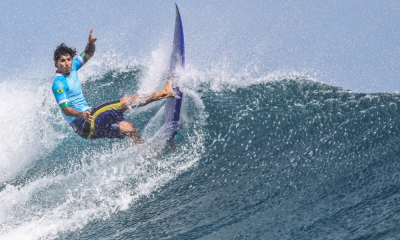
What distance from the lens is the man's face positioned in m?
3.59

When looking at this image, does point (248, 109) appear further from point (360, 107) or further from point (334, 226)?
point (334, 226)

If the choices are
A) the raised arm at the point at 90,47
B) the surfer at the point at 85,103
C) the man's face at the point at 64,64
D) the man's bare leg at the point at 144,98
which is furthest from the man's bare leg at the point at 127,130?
the raised arm at the point at 90,47

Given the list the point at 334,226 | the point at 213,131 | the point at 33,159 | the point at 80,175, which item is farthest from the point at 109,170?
the point at 334,226

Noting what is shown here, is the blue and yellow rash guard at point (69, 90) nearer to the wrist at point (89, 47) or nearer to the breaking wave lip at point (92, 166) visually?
the wrist at point (89, 47)

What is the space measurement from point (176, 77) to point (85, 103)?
1.20m

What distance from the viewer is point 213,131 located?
4.52m

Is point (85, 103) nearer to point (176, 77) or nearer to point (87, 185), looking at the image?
point (87, 185)

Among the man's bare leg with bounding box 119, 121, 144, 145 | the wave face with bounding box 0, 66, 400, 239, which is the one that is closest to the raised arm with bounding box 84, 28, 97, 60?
the man's bare leg with bounding box 119, 121, 144, 145

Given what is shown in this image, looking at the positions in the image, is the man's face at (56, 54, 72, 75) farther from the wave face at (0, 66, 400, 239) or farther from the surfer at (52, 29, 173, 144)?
the wave face at (0, 66, 400, 239)

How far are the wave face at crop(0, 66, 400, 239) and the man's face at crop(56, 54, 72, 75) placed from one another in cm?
116

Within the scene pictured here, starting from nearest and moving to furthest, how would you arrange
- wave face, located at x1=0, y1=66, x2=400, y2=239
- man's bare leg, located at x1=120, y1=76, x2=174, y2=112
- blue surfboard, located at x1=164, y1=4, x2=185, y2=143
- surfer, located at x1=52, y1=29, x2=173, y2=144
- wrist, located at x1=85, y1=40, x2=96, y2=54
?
1. wave face, located at x1=0, y1=66, x2=400, y2=239
2. surfer, located at x1=52, y1=29, x2=173, y2=144
3. man's bare leg, located at x1=120, y1=76, x2=174, y2=112
4. wrist, located at x1=85, y1=40, x2=96, y2=54
5. blue surfboard, located at x1=164, y1=4, x2=185, y2=143

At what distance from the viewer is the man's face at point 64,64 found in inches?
141

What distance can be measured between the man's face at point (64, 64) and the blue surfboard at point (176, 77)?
1252mm

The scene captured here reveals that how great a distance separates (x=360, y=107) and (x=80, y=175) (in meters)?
3.82
